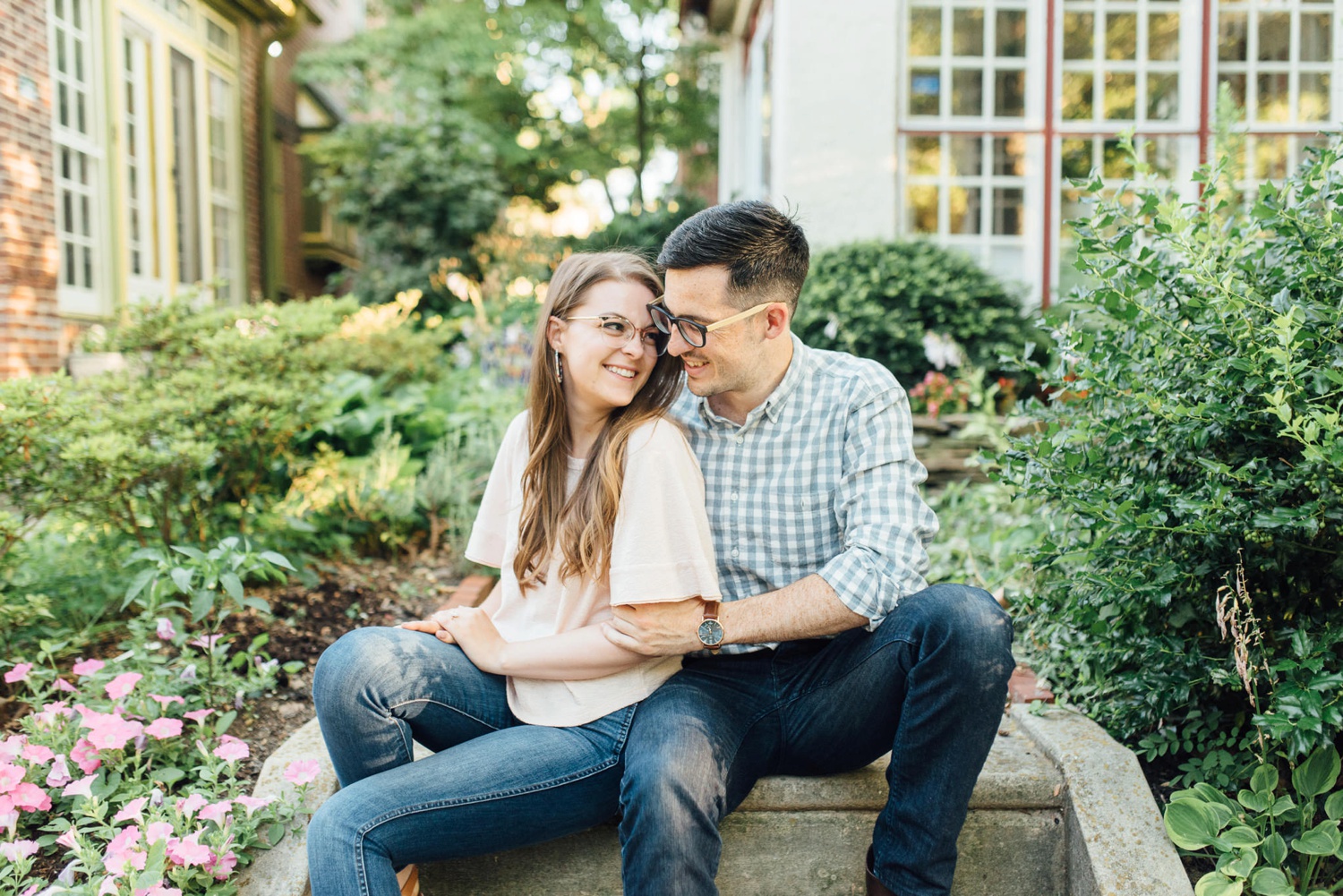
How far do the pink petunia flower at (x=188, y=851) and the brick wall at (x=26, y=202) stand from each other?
425 cm

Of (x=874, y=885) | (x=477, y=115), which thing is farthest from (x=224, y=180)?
(x=874, y=885)

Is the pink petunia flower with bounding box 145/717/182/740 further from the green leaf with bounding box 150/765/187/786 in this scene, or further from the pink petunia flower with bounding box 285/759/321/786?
the pink petunia flower with bounding box 285/759/321/786

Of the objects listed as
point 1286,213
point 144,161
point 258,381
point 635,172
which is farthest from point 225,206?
point 1286,213

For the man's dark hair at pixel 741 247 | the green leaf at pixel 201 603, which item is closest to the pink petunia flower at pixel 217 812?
the green leaf at pixel 201 603

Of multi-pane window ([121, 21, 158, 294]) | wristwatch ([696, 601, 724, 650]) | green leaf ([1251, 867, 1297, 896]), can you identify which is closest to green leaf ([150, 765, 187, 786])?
wristwatch ([696, 601, 724, 650])

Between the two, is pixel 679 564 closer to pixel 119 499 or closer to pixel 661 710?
pixel 661 710

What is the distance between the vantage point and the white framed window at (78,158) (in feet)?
20.2

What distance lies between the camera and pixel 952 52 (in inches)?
228

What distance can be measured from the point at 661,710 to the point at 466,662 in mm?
463

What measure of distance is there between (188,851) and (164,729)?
0.40m

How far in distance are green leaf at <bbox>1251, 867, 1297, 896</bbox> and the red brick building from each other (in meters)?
3.48

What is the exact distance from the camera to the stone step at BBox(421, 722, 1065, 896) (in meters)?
1.99

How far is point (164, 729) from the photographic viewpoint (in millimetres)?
2049

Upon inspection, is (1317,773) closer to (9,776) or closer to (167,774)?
(167,774)
